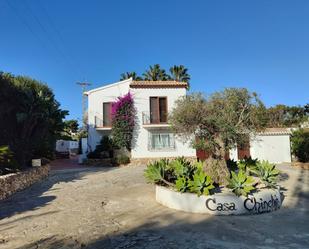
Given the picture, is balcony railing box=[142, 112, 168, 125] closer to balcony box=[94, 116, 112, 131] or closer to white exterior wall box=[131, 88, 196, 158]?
white exterior wall box=[131, 88, 196, 158]

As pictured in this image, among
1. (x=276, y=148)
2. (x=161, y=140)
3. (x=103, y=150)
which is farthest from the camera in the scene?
(x=161, y=140)

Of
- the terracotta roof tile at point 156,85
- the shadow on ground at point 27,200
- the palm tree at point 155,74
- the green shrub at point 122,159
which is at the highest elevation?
the palm tree at point 155,74

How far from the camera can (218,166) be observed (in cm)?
1127

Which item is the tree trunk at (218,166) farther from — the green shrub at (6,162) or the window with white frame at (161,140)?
the window with white frame at (161,140)

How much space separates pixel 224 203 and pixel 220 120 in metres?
3.17

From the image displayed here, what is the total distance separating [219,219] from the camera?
8648 millimetres

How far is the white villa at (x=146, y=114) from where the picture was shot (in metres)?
26.4

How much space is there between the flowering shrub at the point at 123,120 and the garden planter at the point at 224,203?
52.7 ft

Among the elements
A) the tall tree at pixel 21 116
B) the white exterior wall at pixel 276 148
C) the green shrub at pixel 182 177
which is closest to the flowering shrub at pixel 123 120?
the tall tree at pixel 21 116

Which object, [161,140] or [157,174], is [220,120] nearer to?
[157,174]

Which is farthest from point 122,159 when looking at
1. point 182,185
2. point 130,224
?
point 130,224

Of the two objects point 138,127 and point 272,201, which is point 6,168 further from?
point 138,127

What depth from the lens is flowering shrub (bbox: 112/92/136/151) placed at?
84.1 ft

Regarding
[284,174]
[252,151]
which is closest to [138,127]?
[252,151]
